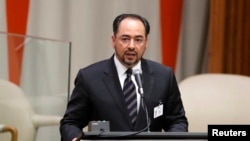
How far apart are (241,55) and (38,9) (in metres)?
1.54

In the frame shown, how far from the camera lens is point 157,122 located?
7.80 ft

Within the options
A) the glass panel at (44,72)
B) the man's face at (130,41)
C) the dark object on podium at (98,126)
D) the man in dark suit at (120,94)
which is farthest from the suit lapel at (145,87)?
the dark object on podium at (98,126)

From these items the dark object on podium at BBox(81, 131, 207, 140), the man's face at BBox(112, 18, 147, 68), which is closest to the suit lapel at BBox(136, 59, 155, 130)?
the man's face at BBox(112, 18, 147, 68)

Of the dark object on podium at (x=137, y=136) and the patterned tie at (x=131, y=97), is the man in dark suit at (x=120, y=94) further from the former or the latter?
the dark object on podium at (x=137, y=136)

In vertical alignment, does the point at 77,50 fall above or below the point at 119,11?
below

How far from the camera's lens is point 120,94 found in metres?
2.34

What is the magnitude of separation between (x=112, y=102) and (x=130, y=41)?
0.95 feet

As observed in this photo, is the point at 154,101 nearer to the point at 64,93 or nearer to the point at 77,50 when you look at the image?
the point at 64,93

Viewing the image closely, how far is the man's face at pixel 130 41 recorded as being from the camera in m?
2.32

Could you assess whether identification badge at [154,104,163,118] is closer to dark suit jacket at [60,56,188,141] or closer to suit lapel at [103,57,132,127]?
dark suit jacket at [60,56,188,141]

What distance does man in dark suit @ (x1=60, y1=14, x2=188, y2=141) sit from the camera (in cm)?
232

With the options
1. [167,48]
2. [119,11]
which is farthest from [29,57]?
[167,48]

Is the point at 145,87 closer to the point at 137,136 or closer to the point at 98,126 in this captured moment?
the point at 98,126

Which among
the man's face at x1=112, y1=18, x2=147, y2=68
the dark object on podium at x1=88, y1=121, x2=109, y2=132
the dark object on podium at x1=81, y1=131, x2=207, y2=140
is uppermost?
the man's face at x1=112, y1=18, x2=147, y2=68
